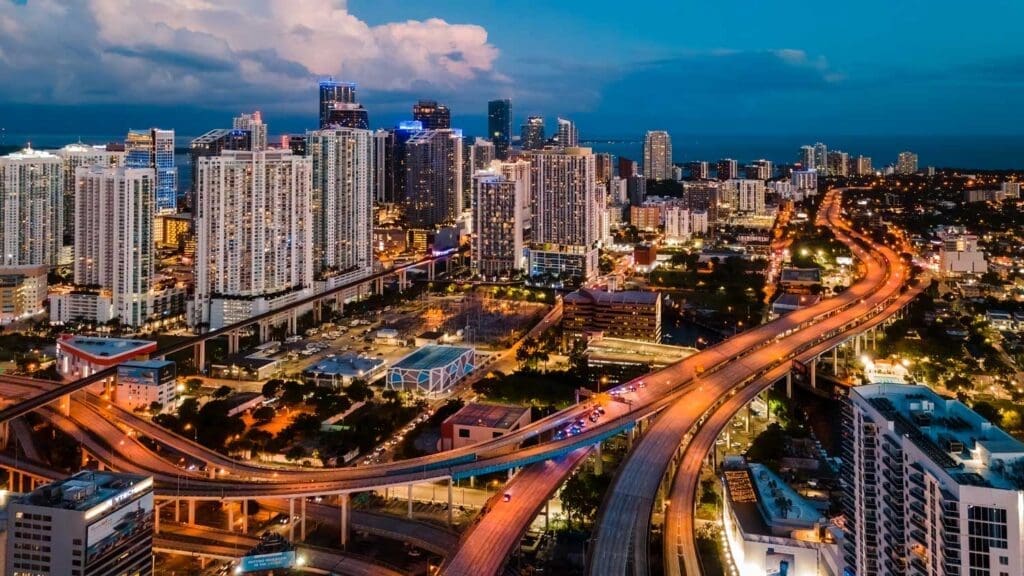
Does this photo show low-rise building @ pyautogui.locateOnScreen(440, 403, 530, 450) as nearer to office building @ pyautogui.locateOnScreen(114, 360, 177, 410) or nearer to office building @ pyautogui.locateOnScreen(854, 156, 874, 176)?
office building @ pyautogui.locateOnScreen(114, 360, 177, 410)

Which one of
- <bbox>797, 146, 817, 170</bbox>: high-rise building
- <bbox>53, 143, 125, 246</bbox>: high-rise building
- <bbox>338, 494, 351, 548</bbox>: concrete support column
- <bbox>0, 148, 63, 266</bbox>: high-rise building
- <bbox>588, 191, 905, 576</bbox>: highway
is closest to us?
<bbox>588, 191, 905, 576</bbox>: highway

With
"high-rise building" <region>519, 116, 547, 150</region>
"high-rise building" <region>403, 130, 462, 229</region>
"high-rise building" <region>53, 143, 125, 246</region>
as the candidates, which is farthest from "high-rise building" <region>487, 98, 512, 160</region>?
"high-rise building" <region>53, 143, 125, 246</region>

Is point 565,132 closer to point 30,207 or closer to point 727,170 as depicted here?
point 727,170

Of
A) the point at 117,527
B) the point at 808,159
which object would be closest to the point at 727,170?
the point at 808,159

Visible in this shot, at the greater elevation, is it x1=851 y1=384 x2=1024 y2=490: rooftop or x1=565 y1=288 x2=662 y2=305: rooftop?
x1=565 y1=288 x2=662 y2=305: rooftop

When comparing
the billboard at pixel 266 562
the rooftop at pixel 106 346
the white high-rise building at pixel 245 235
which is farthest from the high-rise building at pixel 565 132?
A: the billboard at pixel 266 562

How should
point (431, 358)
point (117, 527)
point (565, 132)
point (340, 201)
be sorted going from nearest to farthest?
point (117, 527) → point (431, 358) → point (340, 201) → point (565, 132)
